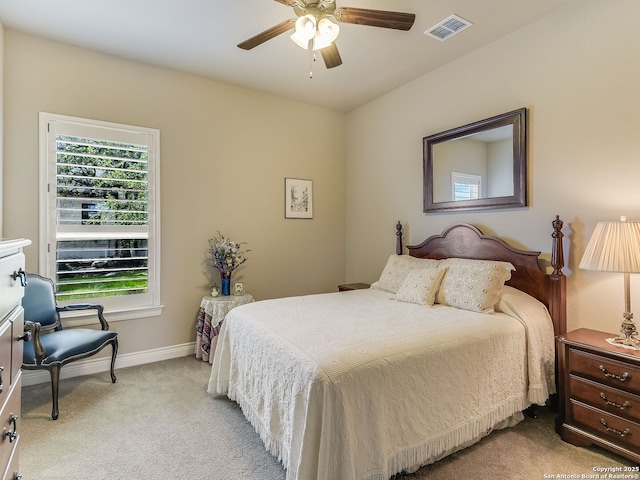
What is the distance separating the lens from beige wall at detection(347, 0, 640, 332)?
7.40ft

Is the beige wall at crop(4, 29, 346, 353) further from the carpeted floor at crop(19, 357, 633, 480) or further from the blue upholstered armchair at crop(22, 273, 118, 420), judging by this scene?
the carpeted floor at crop(19, 357, 633, 480)

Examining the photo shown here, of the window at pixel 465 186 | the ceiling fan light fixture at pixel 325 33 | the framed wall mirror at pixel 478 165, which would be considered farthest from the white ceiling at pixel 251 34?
the window at pixel 465 186

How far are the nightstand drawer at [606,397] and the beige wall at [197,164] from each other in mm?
3008

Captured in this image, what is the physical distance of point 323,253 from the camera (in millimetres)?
4633

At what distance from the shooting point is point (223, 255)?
3.61 m

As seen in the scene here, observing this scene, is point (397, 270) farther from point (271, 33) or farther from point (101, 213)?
point (101, 213)

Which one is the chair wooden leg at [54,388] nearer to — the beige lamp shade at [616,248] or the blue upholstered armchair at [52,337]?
the blue upholstered armchair at [52,337]

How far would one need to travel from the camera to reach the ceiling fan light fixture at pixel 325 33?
6.76 feet

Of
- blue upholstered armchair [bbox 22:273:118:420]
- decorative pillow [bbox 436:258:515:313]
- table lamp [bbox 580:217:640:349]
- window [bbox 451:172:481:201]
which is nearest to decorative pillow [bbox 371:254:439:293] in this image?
decorative pillow [bbox 436:258:515:313]

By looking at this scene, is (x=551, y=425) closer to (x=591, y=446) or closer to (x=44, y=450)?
(x=591, y=446)

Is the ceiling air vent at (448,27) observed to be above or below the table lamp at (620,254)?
above

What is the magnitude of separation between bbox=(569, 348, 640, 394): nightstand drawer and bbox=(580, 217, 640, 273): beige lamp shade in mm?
533

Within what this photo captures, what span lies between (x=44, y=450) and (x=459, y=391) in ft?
8.25

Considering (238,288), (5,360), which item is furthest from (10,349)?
(238,288)
